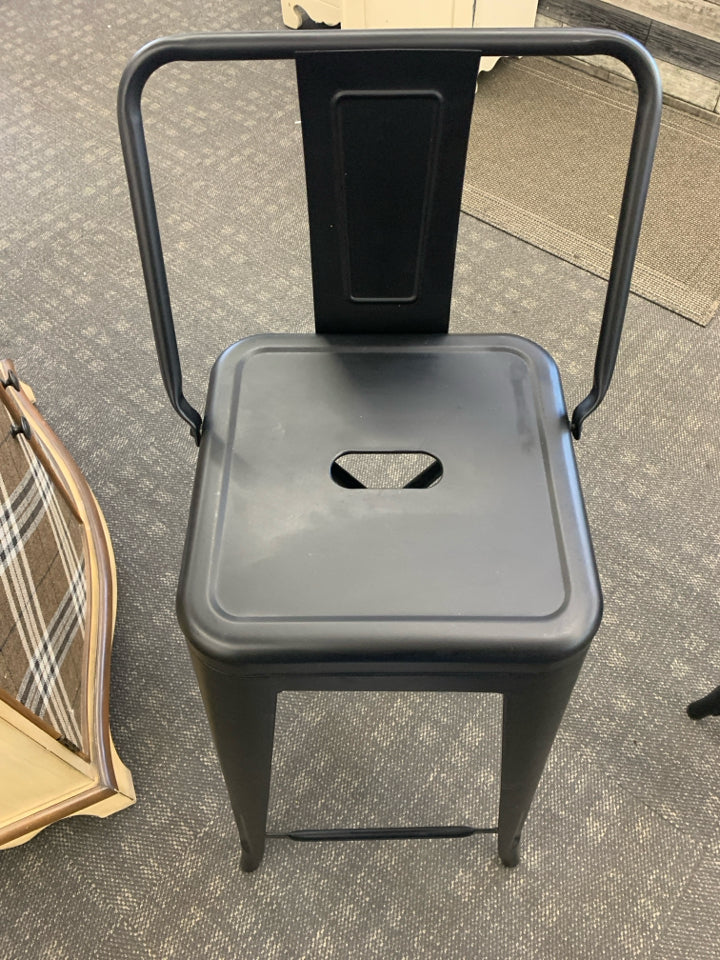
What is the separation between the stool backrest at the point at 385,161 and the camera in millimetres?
679

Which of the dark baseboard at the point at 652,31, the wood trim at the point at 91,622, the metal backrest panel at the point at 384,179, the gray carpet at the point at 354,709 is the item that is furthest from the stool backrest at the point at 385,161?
the dark baseboard at the point at 652,31

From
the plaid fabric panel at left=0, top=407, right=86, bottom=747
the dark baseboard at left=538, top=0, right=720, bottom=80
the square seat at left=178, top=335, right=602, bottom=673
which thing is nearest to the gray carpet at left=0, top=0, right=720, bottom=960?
the plaid fabric panel at left=0, top=407, right=86, bottom=747

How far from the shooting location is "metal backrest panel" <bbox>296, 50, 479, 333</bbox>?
0.72 meters

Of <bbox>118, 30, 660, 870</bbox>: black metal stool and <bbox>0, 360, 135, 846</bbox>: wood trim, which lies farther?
<bbox>0, 360, 135, 846</bbox>: wood trim

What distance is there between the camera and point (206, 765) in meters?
1.17

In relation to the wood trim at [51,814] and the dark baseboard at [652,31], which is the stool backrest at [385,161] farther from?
the dark baseboard at [652,31]

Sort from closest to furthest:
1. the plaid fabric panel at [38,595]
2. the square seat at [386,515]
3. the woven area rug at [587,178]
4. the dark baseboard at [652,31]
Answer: the square seat at [386,515]
the plaid fabric panel at [38,595]
the woven area rug at [587,178]
the dark baseboard at [652,31]

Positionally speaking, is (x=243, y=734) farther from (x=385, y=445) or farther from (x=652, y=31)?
(x=652, y=31)

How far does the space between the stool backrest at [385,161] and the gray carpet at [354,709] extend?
23.9 inches

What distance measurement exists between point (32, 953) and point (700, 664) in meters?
1.06

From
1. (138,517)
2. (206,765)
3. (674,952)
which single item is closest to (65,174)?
(138,517)

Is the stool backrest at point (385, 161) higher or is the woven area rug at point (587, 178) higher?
the stool backrest at point (385, 161)

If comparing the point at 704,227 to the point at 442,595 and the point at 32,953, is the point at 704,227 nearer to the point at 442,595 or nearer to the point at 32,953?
the point at 442,595

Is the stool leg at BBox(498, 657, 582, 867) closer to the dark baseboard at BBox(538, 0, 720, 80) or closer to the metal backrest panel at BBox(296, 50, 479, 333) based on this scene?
the metal backrest panel at BBox(296, 50, 479, 333)
